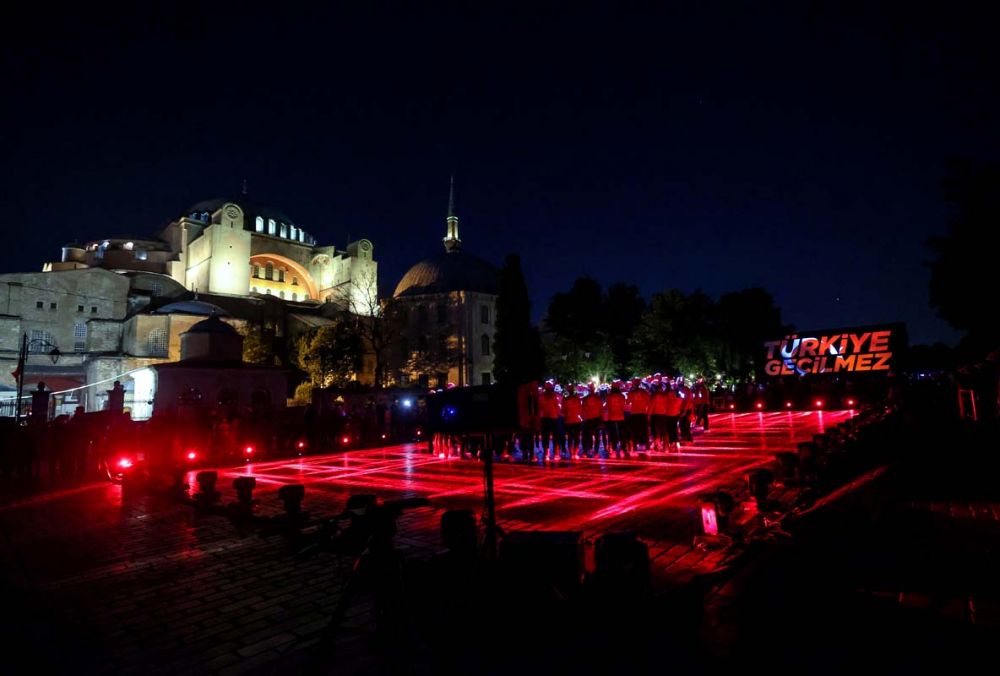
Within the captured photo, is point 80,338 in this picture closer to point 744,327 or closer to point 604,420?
point 604,420

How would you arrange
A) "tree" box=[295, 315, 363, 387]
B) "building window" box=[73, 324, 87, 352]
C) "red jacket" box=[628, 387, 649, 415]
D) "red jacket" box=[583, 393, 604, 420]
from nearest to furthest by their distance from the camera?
"red jacket" box=[583, 393, 604, 420] → "red jacket" box=[628, 387, 649, 415] → "tree" box=[295, 315, 363, 387] → "building window" box=[73, 324, 87, 352]

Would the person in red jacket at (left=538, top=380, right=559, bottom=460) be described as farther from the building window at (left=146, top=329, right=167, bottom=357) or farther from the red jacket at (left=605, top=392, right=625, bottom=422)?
the building window at (left=146, top=329, right=167, bottom=357)

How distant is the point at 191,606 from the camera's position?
464 centimetres

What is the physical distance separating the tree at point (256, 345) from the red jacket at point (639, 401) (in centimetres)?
4126

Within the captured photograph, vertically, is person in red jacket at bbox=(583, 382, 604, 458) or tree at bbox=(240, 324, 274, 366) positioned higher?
tree at bbox=(240, 324, 274, 366)

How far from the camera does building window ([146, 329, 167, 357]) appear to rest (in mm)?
44656

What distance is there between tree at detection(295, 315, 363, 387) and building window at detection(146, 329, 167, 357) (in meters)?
11.3

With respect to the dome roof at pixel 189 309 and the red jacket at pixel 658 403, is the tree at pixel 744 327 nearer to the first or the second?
the red jacket at pixel 658 403

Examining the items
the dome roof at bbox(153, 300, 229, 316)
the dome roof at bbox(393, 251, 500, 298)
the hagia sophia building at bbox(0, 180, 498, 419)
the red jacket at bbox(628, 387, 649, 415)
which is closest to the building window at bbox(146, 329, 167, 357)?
the hagia sophia building at bbox(0, 180, 498, 419)

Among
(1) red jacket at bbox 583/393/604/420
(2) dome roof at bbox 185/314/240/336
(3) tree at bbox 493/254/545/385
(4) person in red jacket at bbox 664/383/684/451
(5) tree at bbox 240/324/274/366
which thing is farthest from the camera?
(5) tree at bbox 240/324/274/366

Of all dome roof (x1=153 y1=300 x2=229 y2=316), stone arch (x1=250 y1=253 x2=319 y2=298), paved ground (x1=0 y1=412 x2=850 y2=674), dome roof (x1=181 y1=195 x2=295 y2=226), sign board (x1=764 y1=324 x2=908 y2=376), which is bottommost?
paved ground (x1=0 y1=412 x2=850 y2=674)

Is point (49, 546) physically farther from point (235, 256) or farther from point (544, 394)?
point (235, 256)

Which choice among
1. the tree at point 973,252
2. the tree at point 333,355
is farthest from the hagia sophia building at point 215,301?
the tree at point 973,252

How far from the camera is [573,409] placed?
48.3ft
